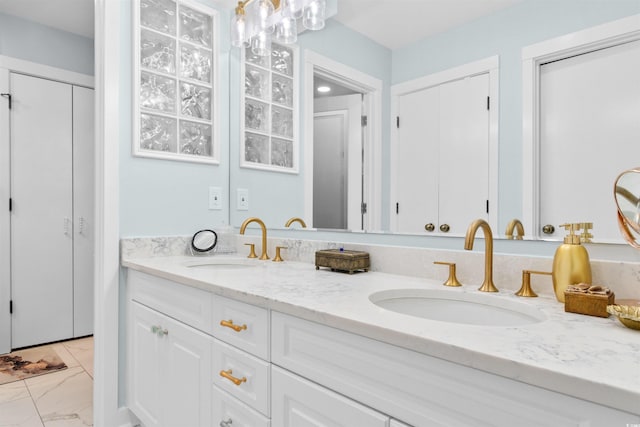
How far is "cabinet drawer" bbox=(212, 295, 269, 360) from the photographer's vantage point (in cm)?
101

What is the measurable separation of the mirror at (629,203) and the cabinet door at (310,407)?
0.67 metres

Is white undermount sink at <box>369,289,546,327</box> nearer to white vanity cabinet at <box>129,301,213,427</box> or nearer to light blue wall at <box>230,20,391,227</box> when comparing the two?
light blue wall at <box>230,20,391,227</box>

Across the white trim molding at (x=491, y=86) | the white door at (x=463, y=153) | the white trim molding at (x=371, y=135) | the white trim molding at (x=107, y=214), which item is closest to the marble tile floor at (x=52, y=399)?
the white trim molding at (x=107, y=214)

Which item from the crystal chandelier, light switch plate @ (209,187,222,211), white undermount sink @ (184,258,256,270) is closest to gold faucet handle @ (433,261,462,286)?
white undermount sink @ (184,258,256,270)

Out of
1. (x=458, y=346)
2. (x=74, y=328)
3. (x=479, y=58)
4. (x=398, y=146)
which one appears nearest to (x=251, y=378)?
(x=458, y=346)

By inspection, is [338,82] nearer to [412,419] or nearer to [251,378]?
[251,378]

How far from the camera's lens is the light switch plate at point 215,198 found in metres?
2.13

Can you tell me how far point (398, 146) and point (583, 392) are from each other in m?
1.01

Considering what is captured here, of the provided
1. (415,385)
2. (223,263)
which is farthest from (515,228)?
(223,263)

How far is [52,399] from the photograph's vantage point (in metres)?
2.16

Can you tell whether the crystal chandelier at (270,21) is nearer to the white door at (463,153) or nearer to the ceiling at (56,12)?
the white door at (463,153)

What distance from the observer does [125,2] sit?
72.0 inches

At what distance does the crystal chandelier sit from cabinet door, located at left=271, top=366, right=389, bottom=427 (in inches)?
59.4

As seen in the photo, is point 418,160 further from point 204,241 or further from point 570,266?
point 204,241
